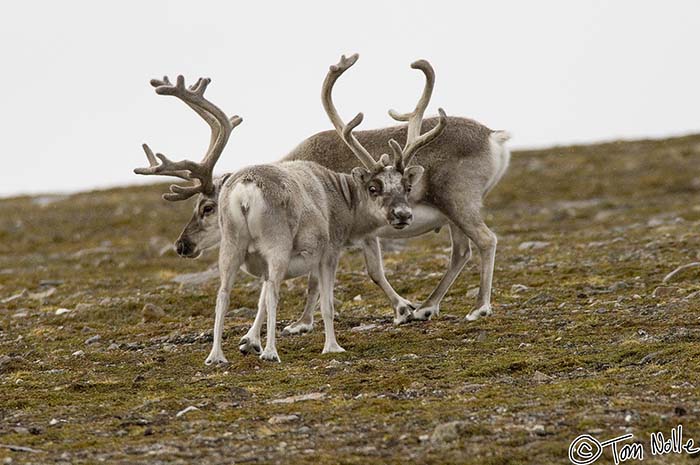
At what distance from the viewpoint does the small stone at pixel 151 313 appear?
16.6 meters

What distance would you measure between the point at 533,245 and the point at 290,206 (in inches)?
400

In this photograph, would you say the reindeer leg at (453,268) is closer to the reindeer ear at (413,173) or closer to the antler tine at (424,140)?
the reindeer ear at (413,173)

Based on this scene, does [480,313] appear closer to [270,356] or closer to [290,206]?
[290,206]

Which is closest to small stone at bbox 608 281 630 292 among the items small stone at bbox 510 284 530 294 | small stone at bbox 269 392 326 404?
small stone at bbox 510 284 530 294

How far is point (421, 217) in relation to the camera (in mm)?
15031

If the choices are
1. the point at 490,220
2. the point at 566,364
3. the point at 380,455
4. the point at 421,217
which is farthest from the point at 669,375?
the point at 490,220

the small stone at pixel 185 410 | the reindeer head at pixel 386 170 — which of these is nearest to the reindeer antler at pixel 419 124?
the reindeer head at pixel 386 170

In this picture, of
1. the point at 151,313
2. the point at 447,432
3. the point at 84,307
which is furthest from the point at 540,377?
the point at 84,307

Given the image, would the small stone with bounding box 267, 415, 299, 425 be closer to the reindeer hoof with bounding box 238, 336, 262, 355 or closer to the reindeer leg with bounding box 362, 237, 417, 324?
the reindeer hoof with bounding box 238, 336, 262, 355

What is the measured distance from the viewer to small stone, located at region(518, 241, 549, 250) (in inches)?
851

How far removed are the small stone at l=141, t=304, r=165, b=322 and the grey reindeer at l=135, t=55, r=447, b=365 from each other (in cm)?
243

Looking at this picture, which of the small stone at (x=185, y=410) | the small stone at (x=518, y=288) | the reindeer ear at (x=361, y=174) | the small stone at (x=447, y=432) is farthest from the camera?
the small stone at (x=518, y=288)

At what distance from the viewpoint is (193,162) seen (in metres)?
14.5

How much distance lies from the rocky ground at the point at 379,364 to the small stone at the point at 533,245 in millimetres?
131
